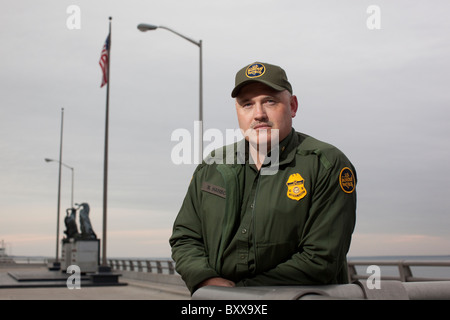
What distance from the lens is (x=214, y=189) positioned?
2.55m

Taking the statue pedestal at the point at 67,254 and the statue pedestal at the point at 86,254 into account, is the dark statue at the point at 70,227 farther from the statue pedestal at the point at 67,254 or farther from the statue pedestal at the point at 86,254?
the statue pedestal at the point at 86,254

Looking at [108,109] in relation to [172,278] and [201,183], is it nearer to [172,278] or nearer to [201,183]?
[172,278]

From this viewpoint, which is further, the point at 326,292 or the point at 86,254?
the point at 86,254

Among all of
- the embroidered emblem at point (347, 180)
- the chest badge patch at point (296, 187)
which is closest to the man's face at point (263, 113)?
the chest badge patch at point (296, 187)

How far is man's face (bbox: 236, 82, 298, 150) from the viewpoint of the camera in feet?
8.20

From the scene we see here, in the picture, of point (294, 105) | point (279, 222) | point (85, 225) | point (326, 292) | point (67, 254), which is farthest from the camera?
point (67, 254)

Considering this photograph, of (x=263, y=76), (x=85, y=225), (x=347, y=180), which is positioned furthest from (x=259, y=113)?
(x=85, y=225)

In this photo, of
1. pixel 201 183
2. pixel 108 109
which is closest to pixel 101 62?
pixel 108 109

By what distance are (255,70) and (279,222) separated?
0.67 meters

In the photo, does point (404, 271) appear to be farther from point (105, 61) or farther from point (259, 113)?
point (105, 61)

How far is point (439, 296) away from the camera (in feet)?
8.12

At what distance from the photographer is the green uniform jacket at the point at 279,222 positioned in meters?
2.33

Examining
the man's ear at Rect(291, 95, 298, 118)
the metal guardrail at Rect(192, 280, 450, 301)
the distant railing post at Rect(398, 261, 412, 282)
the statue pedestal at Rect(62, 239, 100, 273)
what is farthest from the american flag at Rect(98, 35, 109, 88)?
the metal guardrail at Rect(192, 280, 450, 301)

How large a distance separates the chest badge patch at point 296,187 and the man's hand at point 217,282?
43 cm
